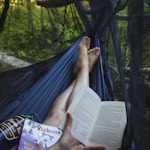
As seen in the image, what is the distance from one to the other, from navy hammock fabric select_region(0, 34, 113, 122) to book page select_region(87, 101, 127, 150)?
11cm

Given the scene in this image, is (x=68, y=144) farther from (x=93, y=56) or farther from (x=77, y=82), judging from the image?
(x=93, y=56)

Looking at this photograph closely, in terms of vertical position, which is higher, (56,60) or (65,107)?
(56,60)

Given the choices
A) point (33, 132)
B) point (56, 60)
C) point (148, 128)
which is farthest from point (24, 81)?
point (148, 128)

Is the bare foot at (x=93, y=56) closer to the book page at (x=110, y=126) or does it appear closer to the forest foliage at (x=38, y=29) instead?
the forest foliage at (x=38, y=29)

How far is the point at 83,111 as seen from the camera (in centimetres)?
126

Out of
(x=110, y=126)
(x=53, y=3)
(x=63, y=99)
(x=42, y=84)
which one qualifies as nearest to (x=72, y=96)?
(x=63, y=99)

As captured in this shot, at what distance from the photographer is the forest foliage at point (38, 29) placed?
1.64 metres

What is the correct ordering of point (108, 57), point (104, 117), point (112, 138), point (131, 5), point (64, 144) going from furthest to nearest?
1. point (108, 57)
2. point (104, 117)
3. point (112, 138)
4. point (64, 144)
5. point (131, 5)

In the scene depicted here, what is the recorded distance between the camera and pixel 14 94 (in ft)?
4.83

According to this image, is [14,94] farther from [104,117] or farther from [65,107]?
[104,117]

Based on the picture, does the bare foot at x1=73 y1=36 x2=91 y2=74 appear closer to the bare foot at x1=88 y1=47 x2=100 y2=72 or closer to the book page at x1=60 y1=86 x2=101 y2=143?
the bare foot at x1=88 y1=47 x2=100 y2=72

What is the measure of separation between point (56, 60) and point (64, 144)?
639 millimetres

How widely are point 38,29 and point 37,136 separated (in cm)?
82

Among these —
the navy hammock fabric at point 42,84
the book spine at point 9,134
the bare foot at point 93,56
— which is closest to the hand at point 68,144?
the book spine at point 9,134
